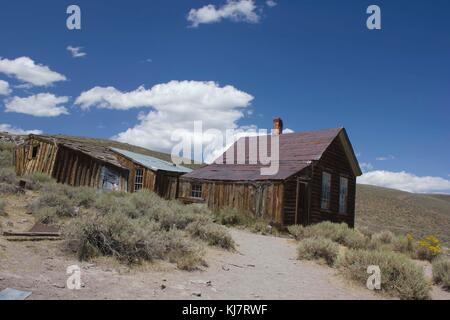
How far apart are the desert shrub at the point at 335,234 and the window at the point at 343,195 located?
444 cm

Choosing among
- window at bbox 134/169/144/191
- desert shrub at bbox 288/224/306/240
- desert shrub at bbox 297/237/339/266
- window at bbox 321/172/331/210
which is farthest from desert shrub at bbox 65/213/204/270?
window at bbox 134/169/144/191

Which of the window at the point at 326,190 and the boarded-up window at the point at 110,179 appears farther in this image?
the boarded-up window at the point at 110,179

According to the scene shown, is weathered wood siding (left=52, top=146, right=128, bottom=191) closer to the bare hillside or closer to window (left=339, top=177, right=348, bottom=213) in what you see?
window (left=339, top=177, right=348, bottom=213)

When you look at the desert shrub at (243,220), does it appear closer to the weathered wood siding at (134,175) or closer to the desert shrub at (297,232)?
the desert shrub at (297,232)

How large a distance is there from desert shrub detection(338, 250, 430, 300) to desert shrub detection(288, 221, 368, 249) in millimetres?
4455

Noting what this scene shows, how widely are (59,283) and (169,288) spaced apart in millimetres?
1496

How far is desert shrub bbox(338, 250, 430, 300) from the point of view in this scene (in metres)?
6.48

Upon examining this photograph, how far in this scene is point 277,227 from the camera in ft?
48.0

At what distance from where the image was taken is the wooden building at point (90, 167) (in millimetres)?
19781

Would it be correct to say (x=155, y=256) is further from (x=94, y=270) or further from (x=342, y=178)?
(x=342, y=178)

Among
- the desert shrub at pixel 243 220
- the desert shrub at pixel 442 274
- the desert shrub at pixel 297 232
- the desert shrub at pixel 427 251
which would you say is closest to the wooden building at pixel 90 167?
the desert shrub at pixel 243 220

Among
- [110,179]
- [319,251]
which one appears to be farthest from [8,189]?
[110,179]

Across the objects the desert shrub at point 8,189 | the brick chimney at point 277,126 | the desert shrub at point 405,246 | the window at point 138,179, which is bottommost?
the desert shrub at point 405,246

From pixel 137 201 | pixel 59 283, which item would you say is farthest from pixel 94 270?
pixel 137 201
